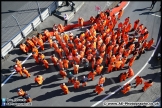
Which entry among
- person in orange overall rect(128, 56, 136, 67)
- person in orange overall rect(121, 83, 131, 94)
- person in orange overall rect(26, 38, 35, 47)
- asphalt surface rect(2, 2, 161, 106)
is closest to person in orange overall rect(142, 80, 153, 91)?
asphalt surface rect(2, 2, 161, 106)

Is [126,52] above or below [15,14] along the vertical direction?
below

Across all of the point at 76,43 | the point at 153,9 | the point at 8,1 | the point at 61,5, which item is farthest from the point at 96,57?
the point at 8,1

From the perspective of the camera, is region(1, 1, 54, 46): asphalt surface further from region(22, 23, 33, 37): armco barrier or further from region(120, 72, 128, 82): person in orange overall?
region(120, 72, 128, 82): person in orange overall

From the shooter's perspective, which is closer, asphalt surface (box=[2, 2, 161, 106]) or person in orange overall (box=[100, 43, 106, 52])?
asphalt surface (box=[2, 2, 161, 106])

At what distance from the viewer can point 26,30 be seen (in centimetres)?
2147

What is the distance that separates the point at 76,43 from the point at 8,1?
355 inches

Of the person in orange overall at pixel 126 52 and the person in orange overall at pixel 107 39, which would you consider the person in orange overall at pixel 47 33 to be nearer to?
the person in orange overall at pixel 107 39

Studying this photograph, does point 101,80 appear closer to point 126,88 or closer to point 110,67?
point 110,67

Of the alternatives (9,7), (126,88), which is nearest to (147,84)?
(126,88)

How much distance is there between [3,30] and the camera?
2098 centimetres

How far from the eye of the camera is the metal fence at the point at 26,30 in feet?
67.1

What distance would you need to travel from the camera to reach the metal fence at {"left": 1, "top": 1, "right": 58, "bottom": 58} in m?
20.4

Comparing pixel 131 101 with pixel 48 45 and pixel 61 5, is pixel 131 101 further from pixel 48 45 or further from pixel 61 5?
pixel 61 5

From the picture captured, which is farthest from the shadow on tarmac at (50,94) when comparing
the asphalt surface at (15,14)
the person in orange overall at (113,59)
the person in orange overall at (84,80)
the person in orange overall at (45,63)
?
the asphalt surface at (15,14)
